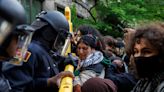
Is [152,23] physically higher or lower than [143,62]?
higher

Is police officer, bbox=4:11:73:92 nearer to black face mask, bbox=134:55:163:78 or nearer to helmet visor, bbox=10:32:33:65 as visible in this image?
black face mask, bbox=134:55:163:78

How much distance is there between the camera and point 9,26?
2719mm

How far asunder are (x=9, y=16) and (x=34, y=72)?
1765 millimetres

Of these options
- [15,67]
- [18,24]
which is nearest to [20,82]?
[15,67]

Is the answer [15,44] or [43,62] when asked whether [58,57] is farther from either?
[15,44]

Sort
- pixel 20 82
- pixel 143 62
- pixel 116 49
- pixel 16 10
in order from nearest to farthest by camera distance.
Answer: pixel 16 10
pixel 143 62
pixel 20 82
pixel 116 49

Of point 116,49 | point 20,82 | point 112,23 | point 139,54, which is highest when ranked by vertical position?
point 139,54

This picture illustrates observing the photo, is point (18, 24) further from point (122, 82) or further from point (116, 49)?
point (116, 49)

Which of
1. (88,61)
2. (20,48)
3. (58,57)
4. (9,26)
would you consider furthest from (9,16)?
(88,61)

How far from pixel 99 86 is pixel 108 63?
3.92 ft

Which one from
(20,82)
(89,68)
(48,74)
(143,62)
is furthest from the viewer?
(89,68)

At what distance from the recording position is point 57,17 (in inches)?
189

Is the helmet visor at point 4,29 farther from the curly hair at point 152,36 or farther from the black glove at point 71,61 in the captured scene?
the black glove at point 71,61

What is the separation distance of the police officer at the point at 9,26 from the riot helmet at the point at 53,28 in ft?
5.58
